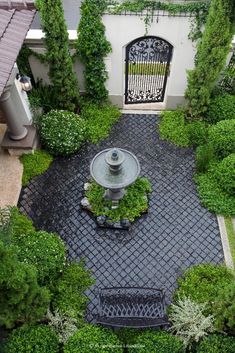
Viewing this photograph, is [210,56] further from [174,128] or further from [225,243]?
[225,243]

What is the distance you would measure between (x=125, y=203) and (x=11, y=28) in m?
5.60

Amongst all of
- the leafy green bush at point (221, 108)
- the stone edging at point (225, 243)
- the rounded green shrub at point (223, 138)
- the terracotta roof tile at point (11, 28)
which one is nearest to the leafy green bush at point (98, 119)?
the leafy green bush at point (221, 108)

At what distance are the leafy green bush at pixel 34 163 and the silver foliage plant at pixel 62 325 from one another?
4.39m

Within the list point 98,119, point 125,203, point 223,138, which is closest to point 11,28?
point 98,119

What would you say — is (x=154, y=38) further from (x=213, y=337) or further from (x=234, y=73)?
(x=213, y=337)

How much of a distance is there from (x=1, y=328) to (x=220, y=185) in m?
7.07

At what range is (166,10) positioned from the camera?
10.1m

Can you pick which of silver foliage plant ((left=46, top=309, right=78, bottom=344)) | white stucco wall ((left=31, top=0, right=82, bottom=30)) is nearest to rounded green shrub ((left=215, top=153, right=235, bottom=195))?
silver foliage plant ((left=46, top=309, right=78, bottom=344))

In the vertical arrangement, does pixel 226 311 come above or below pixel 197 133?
below

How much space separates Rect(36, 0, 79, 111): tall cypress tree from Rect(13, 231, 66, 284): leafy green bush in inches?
195

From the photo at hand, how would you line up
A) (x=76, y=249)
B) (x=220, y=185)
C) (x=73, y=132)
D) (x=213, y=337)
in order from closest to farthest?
(x=213, y=337) < (x=76, y=249) < (x=220, y=185) < (x=73, y=132)

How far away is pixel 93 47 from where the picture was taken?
10734 millimetres

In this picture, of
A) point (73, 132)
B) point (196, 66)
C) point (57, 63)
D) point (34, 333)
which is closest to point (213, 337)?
point (34, 333)

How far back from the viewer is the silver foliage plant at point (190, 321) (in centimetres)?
755
